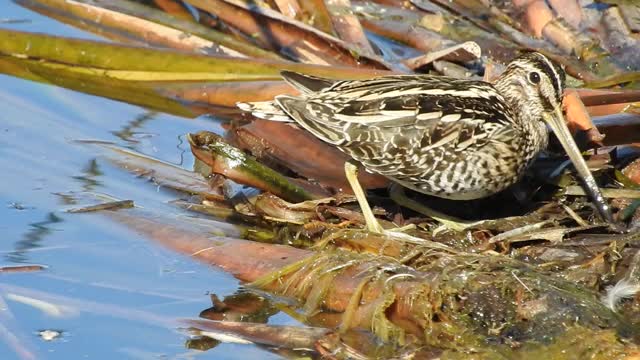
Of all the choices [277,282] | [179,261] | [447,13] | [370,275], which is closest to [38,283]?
[179,261]

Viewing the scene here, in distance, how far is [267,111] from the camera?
659cm

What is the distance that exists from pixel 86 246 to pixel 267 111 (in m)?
1.08

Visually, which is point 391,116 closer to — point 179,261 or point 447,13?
point 179,261

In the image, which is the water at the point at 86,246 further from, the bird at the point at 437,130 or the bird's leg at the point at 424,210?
the bird's leg at the point at 424,210

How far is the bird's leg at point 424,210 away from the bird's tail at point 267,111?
66 cm

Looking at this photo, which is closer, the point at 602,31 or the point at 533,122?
the point at 533,122

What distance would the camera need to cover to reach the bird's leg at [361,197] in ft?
20.8

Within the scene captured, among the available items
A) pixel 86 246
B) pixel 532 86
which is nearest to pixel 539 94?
pixel 532 86

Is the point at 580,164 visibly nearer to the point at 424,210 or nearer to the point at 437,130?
the point at 437,130

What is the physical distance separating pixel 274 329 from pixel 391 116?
52.5 inches

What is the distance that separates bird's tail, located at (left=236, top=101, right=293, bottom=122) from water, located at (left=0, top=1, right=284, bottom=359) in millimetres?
637

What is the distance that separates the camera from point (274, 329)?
5.39 m

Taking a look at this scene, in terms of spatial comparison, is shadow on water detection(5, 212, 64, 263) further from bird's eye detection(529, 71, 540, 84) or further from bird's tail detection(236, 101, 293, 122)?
bird's eye detection(529, 71, 540, 84)

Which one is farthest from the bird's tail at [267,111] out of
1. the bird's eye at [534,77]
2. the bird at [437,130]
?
the bird's eye at [534,77]
